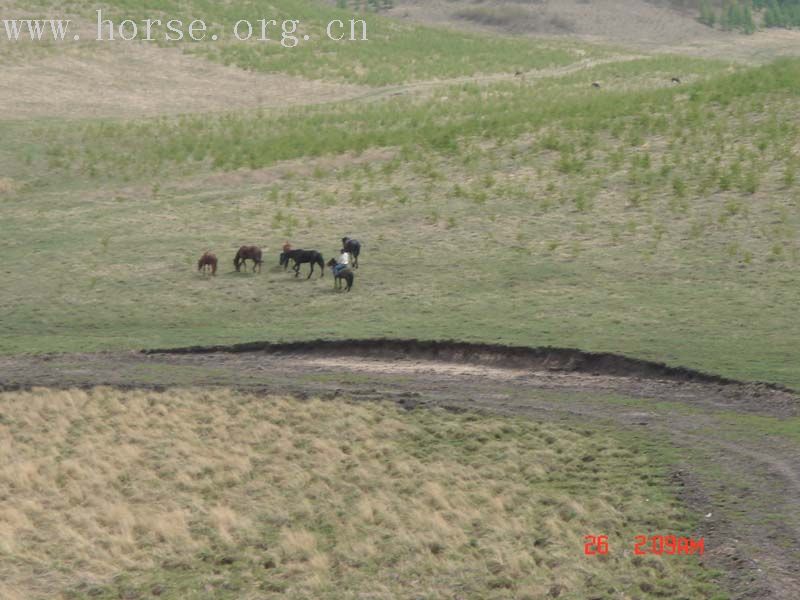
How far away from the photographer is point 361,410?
28.5 meters

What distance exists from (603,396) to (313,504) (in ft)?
25.7

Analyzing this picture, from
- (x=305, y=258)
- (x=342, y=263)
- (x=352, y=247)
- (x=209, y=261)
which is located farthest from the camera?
(x=209, y=261)

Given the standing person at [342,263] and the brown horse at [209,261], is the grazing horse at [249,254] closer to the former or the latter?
the brown horse at [209,261]

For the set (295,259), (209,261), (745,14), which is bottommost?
(209,261)

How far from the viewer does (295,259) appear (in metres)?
39.7

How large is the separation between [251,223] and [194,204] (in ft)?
15.1

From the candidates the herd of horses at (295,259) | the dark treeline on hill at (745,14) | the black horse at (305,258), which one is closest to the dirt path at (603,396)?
the herd of horses at (295,259)

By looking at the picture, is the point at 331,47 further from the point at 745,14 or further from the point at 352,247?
the point at 745,14

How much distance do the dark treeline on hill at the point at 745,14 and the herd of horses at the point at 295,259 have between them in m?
137

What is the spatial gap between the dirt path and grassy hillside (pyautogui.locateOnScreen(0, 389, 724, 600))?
0.80 m

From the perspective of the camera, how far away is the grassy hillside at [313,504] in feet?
66.3

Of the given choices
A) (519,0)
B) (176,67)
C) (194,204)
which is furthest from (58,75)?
(519,0)

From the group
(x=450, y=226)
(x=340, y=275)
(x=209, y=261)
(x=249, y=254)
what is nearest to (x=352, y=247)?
(x=340, y=275)

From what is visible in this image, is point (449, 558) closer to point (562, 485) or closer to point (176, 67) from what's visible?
point (562, 485)
